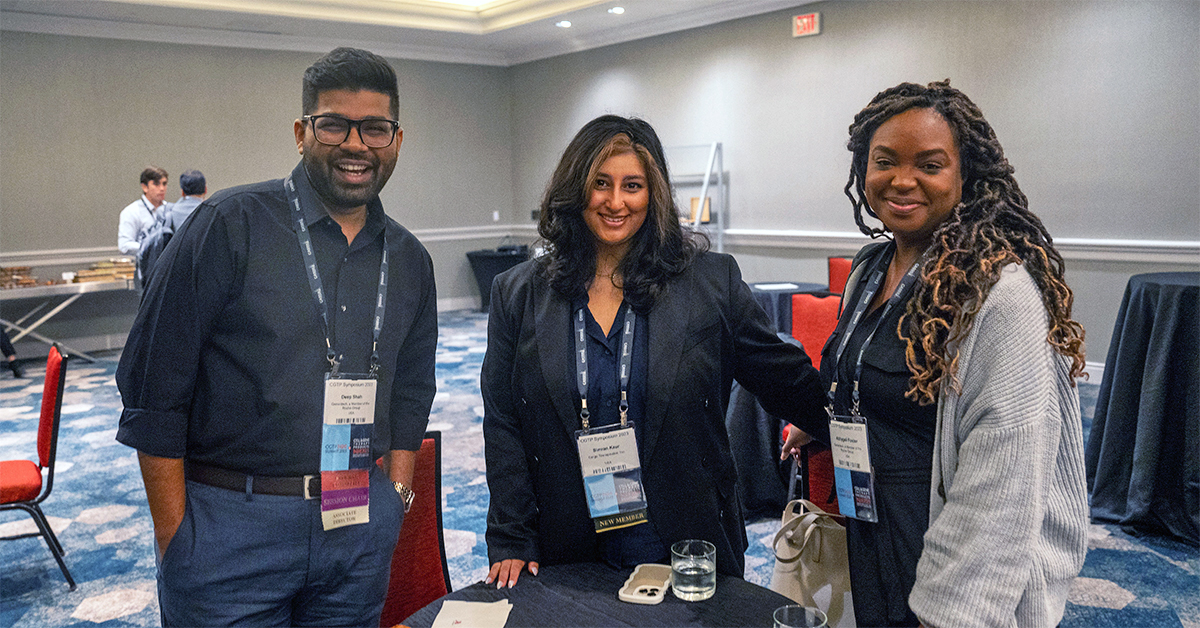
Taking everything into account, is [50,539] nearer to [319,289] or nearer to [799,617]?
[319,289]

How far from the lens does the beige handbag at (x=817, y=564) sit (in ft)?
5.34

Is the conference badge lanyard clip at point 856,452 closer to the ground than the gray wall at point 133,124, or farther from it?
closer to the ground

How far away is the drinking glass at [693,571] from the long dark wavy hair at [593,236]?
1.63 feet

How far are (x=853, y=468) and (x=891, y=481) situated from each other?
70 mm

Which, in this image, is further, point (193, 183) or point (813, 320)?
point (193, 183)

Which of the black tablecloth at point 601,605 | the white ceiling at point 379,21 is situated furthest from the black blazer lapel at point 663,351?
the white ceiling at point 379,21

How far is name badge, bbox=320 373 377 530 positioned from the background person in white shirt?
6.63 meters

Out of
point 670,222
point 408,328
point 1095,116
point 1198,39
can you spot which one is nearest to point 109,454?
point 408,328

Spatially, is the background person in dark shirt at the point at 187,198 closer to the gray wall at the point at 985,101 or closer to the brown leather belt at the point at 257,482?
the gray wall at the point at 985,101

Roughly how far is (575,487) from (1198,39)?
Answer: 5.44 meters

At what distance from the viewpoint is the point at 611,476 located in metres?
1.64

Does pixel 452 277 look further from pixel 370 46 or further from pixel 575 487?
pixel 575 487

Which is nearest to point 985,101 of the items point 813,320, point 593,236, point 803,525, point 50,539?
point 813,320

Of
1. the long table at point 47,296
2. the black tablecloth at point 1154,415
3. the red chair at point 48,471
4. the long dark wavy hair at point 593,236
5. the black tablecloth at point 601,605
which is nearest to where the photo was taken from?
the black tablecloth at point 601,605
